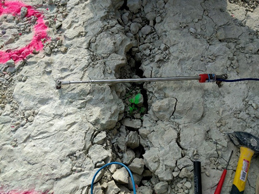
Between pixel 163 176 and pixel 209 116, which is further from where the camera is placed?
pixel 209 116

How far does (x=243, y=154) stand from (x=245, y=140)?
96 mm

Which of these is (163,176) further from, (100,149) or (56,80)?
(56,80)

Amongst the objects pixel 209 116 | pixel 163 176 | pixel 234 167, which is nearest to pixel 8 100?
pixel 163 176

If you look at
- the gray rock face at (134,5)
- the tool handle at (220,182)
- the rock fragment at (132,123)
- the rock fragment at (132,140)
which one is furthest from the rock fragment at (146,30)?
the tool handle at (220,182)

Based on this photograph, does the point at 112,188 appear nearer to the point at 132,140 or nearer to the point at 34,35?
the point at 132,140

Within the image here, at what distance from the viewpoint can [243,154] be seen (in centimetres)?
156

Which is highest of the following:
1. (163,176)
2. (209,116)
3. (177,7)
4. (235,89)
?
(177,7)

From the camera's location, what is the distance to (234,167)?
62.6 inches

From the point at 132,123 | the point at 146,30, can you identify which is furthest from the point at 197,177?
the point at 146,30

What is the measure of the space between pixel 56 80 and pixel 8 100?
417 mm

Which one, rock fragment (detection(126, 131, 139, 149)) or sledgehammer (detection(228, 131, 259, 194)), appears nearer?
sledgehammer (detection(228, 131, 259, 194))

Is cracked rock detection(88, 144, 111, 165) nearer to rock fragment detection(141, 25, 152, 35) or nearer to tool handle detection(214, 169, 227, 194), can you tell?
tool handle detection(214, 169, 227, 194)

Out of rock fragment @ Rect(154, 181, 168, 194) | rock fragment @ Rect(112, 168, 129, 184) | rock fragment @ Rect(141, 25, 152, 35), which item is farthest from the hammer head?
rock fragment @ Rect(141, 25, 152, 35)

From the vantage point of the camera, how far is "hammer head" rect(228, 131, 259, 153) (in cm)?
154
